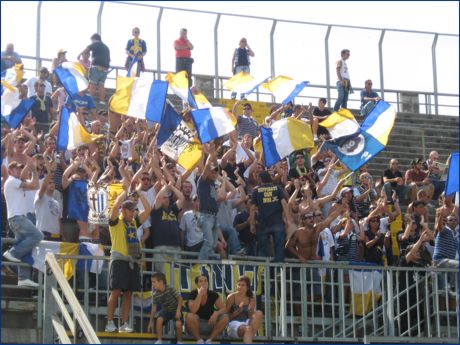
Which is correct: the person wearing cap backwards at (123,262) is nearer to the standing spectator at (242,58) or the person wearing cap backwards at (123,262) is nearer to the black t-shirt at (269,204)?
the black t-shirt at (269,204)

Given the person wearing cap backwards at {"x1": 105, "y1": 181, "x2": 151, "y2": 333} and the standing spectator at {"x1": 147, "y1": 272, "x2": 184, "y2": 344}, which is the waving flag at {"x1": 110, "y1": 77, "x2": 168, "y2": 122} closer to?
the person wearing cap backwards at {"x1": 105, "y1": 181, "x2": 151, "y2": 333}

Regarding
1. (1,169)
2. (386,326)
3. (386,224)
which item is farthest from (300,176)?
(1,169)

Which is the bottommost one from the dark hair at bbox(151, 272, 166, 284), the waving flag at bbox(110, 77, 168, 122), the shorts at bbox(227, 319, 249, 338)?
the shorts at bbox(227, 319, 249, 338)

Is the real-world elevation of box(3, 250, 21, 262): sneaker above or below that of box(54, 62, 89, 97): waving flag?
below

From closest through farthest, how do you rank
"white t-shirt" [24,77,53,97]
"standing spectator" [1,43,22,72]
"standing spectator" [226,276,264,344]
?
"standing spectator" [226,276,264,344], "white t-shirt" [24,77,53,97], "standing spectator" [1,43,22,72]

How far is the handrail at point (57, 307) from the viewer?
64.2 ft

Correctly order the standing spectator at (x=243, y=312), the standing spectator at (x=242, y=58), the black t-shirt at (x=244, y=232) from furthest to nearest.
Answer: the standing spectator at (x=242, y=58)
the black t-shirt at (x=244, y=232)
the standing spectator at (x=243, y=312)

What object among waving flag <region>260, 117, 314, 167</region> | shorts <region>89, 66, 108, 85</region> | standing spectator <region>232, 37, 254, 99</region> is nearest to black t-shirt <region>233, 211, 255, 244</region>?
waving flag <region>260, 117, 314, 167</region>

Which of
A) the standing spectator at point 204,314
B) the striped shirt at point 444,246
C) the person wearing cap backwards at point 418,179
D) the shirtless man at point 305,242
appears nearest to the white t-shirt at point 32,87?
the shirtless man at point 305,242

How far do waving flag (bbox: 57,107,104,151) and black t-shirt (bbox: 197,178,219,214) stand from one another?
1.78 metres

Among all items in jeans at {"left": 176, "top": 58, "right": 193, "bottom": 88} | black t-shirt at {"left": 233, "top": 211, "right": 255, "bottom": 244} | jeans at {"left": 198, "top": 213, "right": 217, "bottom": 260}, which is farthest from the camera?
jeans at {"left": 176, "top": 58, "right": 193, "bottom": 88}

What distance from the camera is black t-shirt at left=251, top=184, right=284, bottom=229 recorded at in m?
23.0

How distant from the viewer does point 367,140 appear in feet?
83.4

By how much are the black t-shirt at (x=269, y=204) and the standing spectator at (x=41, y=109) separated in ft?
19.0
